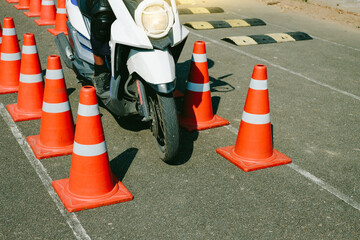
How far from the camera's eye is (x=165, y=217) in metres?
3.75

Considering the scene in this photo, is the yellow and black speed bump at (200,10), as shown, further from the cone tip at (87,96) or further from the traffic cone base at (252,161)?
the cone tip at (87,96)

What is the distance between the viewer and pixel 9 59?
6.21 meters

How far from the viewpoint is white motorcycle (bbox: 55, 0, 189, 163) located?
423 centimetres

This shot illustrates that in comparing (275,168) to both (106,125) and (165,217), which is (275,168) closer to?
(165,217)

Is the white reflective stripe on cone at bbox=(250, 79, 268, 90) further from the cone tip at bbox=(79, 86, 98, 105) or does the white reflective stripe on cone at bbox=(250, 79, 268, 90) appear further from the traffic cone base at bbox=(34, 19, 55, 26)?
the traffic cone base at bbox=(34, 19, 55, 26)

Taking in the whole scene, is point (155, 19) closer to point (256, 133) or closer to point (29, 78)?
point (256, 133)

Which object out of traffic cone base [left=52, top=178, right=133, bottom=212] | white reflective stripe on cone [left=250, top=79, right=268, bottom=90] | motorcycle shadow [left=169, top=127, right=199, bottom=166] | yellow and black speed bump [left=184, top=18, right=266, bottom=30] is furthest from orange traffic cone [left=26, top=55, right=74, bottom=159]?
yellow and black speed bump [left=184, top=18, right=266, bottom=30]

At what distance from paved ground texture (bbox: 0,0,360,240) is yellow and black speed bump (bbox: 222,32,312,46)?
2479 mm

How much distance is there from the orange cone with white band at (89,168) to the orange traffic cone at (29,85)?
1798mm

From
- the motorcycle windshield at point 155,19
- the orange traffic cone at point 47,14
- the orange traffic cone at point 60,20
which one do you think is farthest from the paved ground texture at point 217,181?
the orange traffic cone at point 47,14

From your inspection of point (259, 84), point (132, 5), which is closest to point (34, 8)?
point (132, 5)

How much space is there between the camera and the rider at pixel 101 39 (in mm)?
4711

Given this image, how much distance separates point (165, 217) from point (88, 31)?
261cm

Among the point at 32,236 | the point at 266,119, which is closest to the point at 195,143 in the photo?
the point at 266,119
